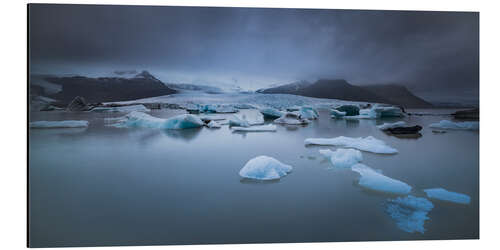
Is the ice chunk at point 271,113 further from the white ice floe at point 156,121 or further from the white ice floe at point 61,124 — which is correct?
the white ice floe at point 61,124

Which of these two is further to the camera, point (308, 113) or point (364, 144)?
point (308, 113)

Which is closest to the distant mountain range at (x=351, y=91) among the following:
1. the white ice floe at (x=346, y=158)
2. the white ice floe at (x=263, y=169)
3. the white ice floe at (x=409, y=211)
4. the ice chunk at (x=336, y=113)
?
the ice chunk at (x=336, y=113)

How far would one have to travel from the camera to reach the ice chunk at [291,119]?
9.35 feet

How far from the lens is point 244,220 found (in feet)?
6.20

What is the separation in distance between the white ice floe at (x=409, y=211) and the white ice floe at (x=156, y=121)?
2122mm

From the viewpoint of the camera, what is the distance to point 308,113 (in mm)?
2998

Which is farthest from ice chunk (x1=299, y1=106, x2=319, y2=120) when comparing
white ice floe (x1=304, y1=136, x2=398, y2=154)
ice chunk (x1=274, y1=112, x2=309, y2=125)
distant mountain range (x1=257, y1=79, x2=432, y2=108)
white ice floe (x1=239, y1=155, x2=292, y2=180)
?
white ice floe (x1=239, y1=155, x2=292, y2=180)

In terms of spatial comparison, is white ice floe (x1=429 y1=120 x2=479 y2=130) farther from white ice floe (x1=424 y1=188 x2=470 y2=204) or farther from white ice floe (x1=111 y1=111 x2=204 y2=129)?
white ice floe (x1=111 y1=111 x2=204 y2=129)

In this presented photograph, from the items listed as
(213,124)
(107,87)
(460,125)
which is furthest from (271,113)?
(460,125)

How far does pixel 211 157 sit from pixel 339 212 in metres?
1.25

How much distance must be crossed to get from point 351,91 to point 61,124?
279 cm

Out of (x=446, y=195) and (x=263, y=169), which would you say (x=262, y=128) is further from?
(x=446, y=195)

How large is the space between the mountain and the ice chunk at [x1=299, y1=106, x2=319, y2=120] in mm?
1486

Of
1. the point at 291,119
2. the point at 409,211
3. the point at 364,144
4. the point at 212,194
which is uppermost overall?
the point at 291,119
